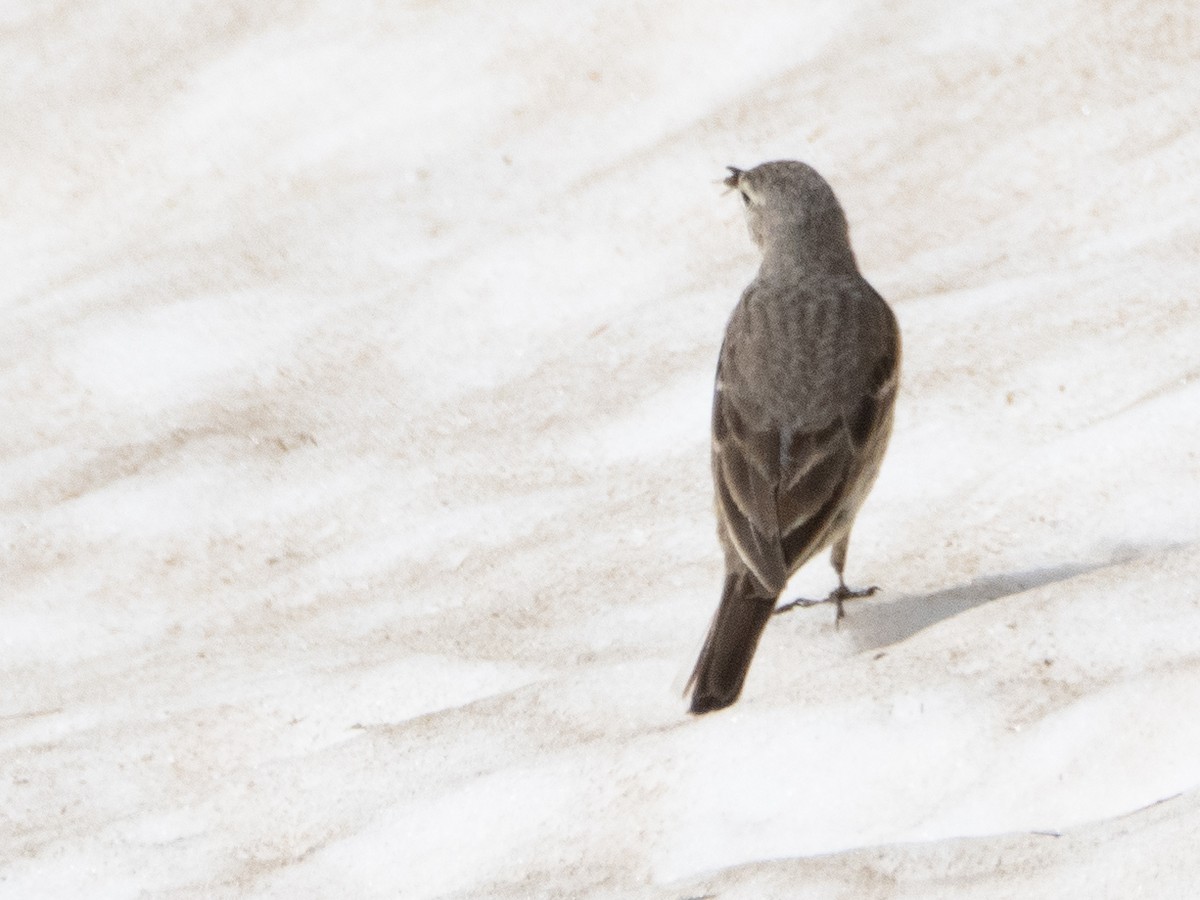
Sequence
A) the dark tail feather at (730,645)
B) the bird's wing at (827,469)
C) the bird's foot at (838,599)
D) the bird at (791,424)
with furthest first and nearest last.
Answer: the bird's foot at (838,599) → the bird's wing at (827,469) → the bird at (791,424) → the dark tail feather at (730,645)

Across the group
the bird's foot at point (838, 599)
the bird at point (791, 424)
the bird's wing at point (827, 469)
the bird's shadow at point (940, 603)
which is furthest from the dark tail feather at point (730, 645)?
the bird's foot at point (838, 599)

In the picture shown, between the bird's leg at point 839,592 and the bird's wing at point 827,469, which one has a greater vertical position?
the bird's wing at point 827,469

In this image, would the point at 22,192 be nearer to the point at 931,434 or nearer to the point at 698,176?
the point at 698,176

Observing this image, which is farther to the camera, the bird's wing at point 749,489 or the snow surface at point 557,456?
the bird's wing at point 749,489

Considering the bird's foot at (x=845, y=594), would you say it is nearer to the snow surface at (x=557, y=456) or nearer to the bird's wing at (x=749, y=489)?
the snow surface at (x=557, y=456)

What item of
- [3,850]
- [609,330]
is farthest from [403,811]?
[609,330]

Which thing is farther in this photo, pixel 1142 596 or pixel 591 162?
pixel 591 162
